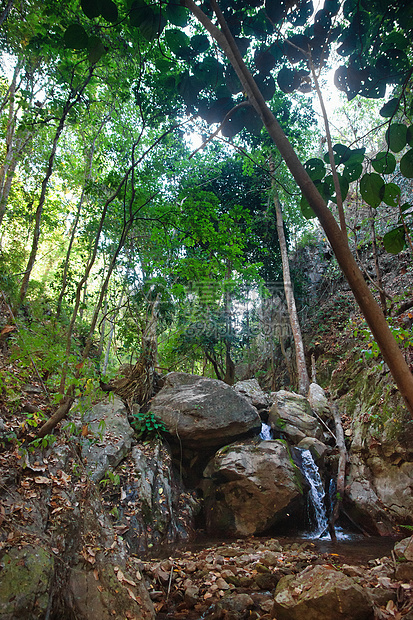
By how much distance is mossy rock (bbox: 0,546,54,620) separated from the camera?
6.39 ft

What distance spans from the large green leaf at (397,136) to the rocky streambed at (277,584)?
240 cm

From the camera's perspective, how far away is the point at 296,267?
1459cm

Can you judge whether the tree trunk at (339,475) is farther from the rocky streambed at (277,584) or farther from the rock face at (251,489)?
the rocky streambed at (277,584)

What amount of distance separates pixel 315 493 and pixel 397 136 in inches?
277

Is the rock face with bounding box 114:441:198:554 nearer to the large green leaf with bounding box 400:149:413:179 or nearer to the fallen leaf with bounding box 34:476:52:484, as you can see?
the fallen leaf with bounding box 34:476:52:484

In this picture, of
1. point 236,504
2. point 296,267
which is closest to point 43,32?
point 236,504

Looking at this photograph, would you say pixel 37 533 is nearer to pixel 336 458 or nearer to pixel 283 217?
pixel 336 458

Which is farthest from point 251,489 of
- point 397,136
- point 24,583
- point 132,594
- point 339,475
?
point 397,136

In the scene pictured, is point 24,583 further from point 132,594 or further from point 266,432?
point 266,432

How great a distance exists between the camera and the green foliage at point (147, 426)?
679 centimetres

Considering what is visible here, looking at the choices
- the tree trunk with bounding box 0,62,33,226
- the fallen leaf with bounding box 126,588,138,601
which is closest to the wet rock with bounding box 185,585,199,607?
the fallen leaf with bounding box 126,588,138,601

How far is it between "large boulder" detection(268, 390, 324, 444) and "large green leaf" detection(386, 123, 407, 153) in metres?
7.35

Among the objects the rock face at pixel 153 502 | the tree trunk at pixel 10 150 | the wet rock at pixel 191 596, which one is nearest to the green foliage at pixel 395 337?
the wet rock at pixel 191 596

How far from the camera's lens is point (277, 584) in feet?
10.3
